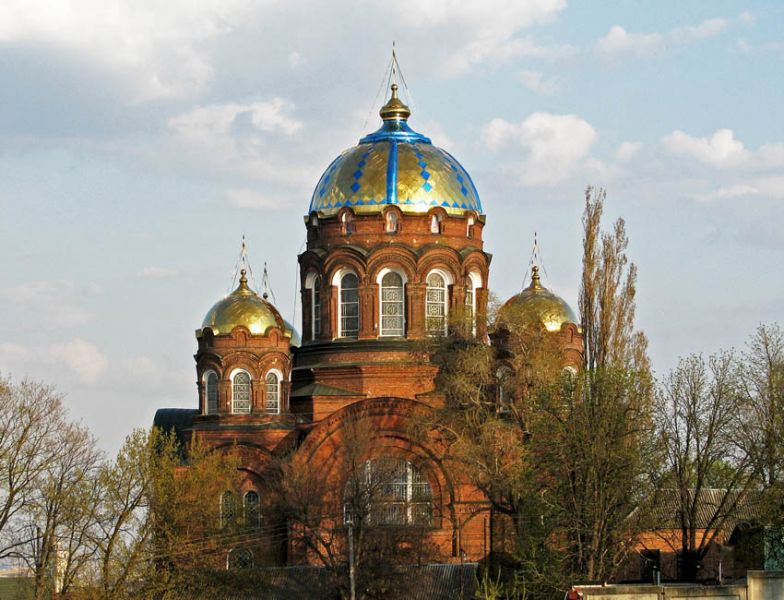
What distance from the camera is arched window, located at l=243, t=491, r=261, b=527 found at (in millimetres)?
38031

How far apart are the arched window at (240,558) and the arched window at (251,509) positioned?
0.57m

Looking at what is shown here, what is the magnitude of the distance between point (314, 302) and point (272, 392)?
300 cm

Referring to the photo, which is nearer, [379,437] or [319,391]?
[379,437]

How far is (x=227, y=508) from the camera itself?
38094 millimetres

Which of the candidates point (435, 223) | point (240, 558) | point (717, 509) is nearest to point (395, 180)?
point (435, 223)

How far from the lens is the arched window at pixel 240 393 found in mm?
39688

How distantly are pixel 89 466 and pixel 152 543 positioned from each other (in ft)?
6.64

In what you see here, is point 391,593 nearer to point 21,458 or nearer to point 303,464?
point 303,464

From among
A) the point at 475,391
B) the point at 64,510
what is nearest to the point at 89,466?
the point at 64,510

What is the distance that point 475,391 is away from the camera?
34656mm

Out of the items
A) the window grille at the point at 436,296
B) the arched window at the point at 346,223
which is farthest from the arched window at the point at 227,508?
the arched window at the point at 346,223

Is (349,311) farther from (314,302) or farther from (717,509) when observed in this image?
(717,509)

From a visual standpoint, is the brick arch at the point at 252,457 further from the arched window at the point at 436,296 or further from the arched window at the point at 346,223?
the arched window at the point at 346,223

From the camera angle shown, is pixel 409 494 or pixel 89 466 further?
pixel 409 494
